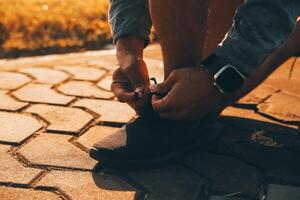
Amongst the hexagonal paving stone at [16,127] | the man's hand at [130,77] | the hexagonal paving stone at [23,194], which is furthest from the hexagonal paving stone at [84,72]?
the hexagonal paving stone at [23,194]

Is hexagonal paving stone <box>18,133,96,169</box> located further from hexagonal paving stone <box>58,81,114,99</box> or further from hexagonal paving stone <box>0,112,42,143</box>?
hexagonal paving stone <box>58,81,114,99</box>

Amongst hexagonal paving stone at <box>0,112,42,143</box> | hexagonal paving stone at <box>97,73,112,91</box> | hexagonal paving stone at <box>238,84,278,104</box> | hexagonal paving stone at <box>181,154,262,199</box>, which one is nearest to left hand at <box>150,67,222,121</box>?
hexagonal paving stone at <box>181,154,262,199</box>

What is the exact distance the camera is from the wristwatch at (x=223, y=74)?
1.52 meters

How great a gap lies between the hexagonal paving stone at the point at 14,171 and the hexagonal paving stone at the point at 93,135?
283 millimetres

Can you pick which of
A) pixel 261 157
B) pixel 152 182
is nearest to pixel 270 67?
pixel 261 157

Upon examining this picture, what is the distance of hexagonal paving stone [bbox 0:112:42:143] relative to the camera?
6.31ft

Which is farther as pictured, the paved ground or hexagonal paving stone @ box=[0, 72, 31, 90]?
hexagonal paving stone @ box=[0, 72, 31, 90]

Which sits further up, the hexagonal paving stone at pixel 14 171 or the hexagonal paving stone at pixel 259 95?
the hexagonal paving stone at pixel 14 171

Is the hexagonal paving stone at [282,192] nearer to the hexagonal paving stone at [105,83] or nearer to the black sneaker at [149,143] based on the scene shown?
the black sneaker at [149,143]

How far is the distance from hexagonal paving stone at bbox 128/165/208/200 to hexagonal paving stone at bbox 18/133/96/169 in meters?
0.21

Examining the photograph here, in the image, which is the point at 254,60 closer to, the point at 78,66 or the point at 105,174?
the point at 105,174

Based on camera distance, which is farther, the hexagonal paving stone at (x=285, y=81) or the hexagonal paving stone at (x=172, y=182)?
the hexagonal paving stone at (x=285, y=81)

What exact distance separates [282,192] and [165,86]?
0.54 metres

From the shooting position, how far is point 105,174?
1.68 meters
